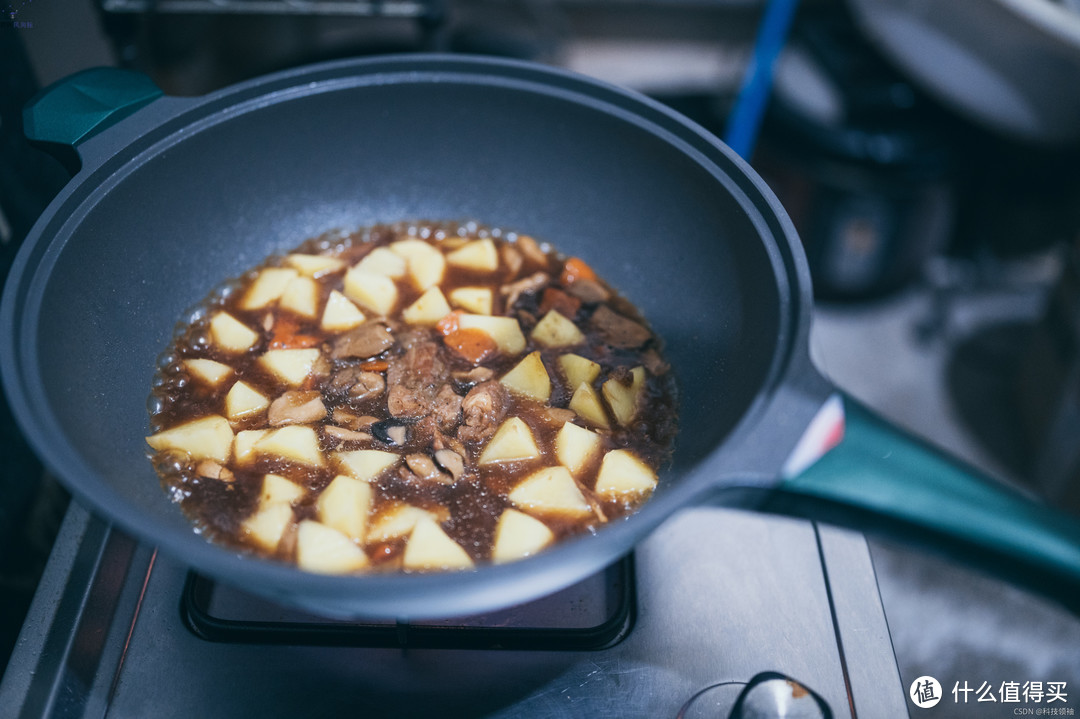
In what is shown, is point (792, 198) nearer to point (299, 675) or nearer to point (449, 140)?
point (449, 140)

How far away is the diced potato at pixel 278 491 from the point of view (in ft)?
3.15

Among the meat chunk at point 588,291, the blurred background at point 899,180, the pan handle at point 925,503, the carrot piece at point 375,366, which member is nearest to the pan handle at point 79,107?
the blurred background at point 899,180

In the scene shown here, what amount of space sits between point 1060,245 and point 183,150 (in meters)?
2.97

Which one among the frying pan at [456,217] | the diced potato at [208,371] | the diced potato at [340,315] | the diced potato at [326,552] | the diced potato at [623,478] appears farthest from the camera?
the diced potato at [340,315]

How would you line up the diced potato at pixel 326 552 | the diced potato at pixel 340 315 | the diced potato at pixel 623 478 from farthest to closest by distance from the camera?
the diced potato at pixel 340 315, the diced potato at pixel 623 478, the diced potato at pixel 326 552

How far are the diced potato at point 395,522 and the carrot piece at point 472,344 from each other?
11.3 inches

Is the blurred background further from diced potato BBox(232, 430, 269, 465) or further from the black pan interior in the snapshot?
diced potato BBox(232, 430, 269, 465)

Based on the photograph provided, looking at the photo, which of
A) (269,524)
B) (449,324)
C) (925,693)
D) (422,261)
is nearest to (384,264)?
(422,261)

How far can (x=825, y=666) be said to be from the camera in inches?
38.1

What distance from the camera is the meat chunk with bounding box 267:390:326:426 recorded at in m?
1.06

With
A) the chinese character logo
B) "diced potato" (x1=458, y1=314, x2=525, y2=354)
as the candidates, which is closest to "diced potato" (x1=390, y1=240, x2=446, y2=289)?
"diced potato" (x1=458, y1=314, x2=525, y2=354)

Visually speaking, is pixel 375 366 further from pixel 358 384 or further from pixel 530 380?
pixel 530 380

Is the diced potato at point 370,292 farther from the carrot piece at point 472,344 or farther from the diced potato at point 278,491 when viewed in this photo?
the diced potato at point 278,491

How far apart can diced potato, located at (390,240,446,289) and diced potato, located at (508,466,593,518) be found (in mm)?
429
